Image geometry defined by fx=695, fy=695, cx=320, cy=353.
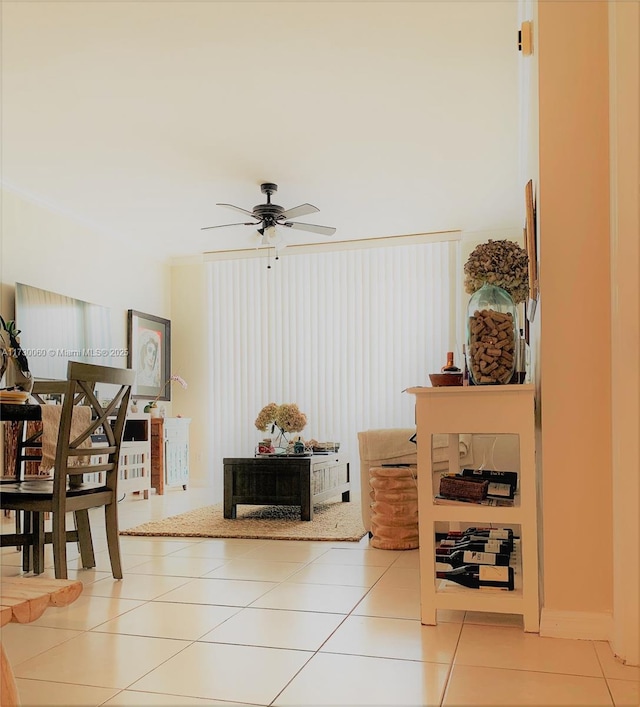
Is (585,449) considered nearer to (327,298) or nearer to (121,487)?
(121,487)

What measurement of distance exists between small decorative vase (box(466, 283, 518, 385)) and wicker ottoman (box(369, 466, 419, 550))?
1.47 meters

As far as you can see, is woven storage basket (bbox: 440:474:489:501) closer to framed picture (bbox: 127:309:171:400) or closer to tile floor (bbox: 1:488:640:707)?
tile floor (bbox: 1:488:640:707)

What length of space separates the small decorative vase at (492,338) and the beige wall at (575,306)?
168 mm

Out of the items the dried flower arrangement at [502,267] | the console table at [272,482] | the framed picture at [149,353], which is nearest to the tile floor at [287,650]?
the dried flower arrangement at [502,267]

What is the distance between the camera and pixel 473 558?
2.48 meters

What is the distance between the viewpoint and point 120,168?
5609 mm

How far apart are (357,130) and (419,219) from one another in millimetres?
2396

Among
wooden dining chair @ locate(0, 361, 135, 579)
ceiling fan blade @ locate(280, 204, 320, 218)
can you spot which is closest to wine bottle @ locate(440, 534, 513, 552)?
wooden dining chair @ locate(0, 361, 135, 579)

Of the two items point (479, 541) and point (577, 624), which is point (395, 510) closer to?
point (479, 541)

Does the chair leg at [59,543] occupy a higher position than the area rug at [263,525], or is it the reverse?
the chair leg at [59,543]

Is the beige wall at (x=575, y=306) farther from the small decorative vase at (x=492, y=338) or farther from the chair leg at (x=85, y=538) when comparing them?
the chair leg at (x=85, y=538)

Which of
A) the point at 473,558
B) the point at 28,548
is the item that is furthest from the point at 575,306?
the point at 28,548

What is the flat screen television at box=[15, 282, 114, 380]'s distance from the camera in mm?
5922

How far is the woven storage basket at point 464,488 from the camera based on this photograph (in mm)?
2404
